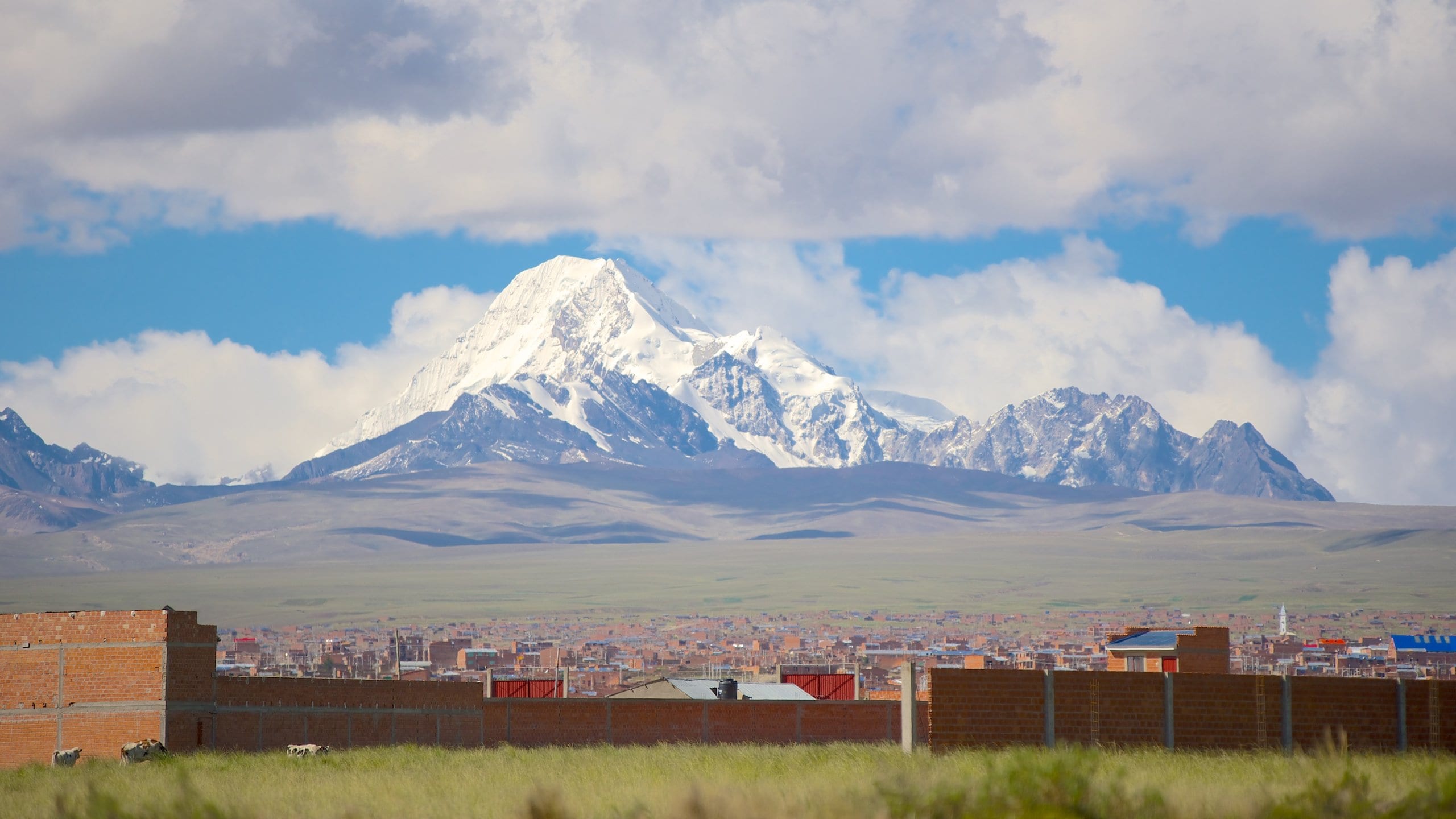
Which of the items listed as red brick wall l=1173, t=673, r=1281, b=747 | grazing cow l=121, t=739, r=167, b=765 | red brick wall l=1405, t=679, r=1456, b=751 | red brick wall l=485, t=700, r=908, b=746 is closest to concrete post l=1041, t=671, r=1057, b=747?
red brick wall l=1173, t=673, r=1281, b=747

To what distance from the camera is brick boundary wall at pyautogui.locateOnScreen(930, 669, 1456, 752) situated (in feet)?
102

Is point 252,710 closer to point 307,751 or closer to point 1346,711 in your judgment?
point 307,751

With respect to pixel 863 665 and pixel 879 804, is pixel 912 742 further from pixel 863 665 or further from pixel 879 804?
pixel 863 665

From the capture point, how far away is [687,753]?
119 ft

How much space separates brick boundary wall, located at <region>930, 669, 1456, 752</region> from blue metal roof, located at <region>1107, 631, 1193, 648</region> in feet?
44.4

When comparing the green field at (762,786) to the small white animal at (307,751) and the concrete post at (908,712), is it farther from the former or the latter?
the small white animal at (307,751)

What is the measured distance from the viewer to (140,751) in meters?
40.4

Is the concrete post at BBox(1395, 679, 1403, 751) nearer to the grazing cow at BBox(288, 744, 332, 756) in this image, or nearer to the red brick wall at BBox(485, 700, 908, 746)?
the red brick wall at BBox(485, 700, 908, 746)

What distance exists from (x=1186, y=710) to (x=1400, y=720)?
4820mm

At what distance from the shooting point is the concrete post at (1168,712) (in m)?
32.2

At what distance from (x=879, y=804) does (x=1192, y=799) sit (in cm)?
408

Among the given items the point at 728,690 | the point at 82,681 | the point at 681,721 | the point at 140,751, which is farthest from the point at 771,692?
the point at 140,751

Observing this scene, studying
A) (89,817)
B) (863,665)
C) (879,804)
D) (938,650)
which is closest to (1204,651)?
(879,804)

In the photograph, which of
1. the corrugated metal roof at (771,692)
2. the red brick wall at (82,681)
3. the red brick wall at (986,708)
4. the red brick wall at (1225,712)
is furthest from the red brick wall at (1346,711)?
the corrugated metal roof at (771,692)
